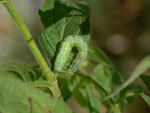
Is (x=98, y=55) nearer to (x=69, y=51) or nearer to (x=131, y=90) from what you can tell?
(x=131, y=90)

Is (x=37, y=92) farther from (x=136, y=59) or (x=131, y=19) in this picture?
(x=131, y=19)

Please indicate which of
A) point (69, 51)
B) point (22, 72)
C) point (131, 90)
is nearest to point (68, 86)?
point (131, 90)

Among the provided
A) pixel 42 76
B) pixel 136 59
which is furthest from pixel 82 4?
pixel 136 59

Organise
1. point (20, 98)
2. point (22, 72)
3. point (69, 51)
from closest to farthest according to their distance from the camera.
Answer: point (20, 98)
point (22, 72)
point (69, 51)

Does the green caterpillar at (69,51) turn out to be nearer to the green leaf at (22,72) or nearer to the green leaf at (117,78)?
the green leaf at (22,72)

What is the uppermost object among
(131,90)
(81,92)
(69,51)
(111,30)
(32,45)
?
(32,45)


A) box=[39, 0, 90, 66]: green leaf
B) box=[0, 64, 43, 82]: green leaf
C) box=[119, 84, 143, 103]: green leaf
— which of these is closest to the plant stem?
box=[0, 64, 43, 82]: green leaf

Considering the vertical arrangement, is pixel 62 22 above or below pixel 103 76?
Answer: above
